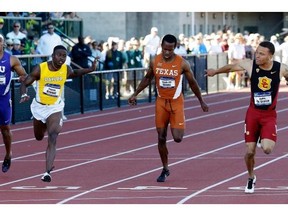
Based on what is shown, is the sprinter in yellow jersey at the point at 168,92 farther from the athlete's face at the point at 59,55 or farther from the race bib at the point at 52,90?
the athlete's face at the point at 59,55

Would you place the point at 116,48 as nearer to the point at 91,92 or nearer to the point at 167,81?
the point at 91,92

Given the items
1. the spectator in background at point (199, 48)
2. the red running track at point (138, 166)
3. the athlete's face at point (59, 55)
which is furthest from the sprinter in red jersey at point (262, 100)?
the spectator in background at point (199, 48)

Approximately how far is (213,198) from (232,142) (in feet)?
27.6

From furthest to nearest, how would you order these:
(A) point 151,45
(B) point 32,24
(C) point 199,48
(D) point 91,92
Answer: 1. (C) point 199,48
2. (A) point 151,45
3. (B) point 32,24
4. (D) point 91,92

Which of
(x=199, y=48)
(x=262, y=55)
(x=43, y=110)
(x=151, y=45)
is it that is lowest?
(x=199, y=48)

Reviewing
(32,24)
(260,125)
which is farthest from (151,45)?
(260,125)

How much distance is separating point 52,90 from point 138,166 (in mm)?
2471

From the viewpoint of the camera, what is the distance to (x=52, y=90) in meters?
15.9

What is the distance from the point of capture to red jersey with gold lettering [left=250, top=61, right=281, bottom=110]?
14117 mm

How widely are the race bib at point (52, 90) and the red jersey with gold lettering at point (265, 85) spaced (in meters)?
3.08

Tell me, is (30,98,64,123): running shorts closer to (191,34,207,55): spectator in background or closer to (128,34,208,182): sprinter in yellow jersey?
(128,34,208,182): sprinter in yellow jersey

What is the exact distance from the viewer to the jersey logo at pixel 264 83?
1412 cm

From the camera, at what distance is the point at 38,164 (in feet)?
59.6

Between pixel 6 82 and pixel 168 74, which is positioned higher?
pixel 168 74
